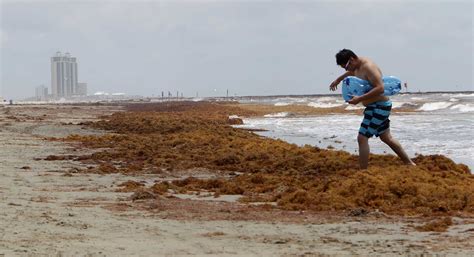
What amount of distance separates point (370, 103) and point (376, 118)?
219mm

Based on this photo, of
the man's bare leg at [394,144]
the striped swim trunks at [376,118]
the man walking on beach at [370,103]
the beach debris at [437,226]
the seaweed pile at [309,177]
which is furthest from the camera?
the man's bare leg at [394,144]

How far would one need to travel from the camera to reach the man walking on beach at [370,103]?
25.9ft

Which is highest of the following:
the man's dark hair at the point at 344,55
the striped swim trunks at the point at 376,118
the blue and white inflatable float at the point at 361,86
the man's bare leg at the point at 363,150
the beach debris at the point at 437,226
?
the man's dark hair at the point at 344,55

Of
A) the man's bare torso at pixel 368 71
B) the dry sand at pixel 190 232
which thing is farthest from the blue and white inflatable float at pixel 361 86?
the dry sand at pixel 190 232

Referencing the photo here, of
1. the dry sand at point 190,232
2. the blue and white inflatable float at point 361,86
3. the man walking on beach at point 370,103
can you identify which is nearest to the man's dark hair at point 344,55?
the man walking on beach at point 370,103

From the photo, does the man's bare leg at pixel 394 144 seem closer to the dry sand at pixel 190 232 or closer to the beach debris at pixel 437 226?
the dry sand at pixel 190 232

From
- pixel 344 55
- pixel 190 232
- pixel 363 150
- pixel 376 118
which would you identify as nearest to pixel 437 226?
pixel 190 232

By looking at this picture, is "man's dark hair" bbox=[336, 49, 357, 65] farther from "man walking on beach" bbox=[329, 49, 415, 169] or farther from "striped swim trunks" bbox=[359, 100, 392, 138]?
"striped swim trunks" bbox=[359, 100, 392, 138]

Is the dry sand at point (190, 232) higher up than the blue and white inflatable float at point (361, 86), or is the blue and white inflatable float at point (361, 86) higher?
the blue and white inflatable float at point (361, 86)

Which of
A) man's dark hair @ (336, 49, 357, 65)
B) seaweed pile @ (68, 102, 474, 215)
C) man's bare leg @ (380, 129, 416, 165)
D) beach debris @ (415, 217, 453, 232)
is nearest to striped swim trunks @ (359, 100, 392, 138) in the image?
man's bare leg @ (380, 129, 416, 165)

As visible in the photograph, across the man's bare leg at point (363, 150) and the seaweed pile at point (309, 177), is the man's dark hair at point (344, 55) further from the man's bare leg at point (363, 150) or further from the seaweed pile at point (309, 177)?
the seaweed pile at point (309, 177)

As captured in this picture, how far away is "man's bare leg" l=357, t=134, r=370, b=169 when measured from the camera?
805 centimetres

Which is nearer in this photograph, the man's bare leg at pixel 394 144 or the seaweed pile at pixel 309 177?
the seaweed pile at pixel 309 177

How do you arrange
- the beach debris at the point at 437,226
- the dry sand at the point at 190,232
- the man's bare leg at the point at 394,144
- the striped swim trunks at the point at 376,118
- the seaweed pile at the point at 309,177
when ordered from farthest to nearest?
the man's bare leg at the point at 394,144 < the striped swim trunks at the point at 376,118 < the seaweed pile at the point at 309,177 < the beach debris at the point at 437,226 < the dry sand at the point at 190,232
